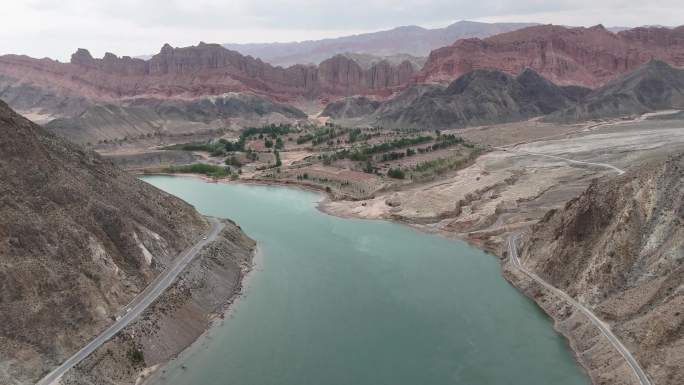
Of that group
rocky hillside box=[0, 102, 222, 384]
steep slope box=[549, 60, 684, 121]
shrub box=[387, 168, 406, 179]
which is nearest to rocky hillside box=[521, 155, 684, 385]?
rocky hillside box=[0, 102, 222, 384]

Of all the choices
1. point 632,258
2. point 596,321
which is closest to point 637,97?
point 632,258

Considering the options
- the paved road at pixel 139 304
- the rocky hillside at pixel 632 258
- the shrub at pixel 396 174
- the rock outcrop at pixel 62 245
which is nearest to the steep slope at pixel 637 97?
the shrub at pixel 396 174

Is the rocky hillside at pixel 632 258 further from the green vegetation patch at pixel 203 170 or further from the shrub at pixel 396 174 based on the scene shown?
the green vegetation patch at pixel 203 170

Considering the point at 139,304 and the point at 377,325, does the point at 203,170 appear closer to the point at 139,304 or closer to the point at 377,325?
the point at 139,304

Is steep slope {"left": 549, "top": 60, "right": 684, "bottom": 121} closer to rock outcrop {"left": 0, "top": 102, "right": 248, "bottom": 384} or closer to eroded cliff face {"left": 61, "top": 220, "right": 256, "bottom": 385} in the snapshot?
eroded cliff face {"left": 61, "top": 220, "right": 256, "bottom": 385}

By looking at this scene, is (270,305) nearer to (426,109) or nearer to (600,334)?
(600,334)

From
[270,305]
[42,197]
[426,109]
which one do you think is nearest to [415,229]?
[270,305]
